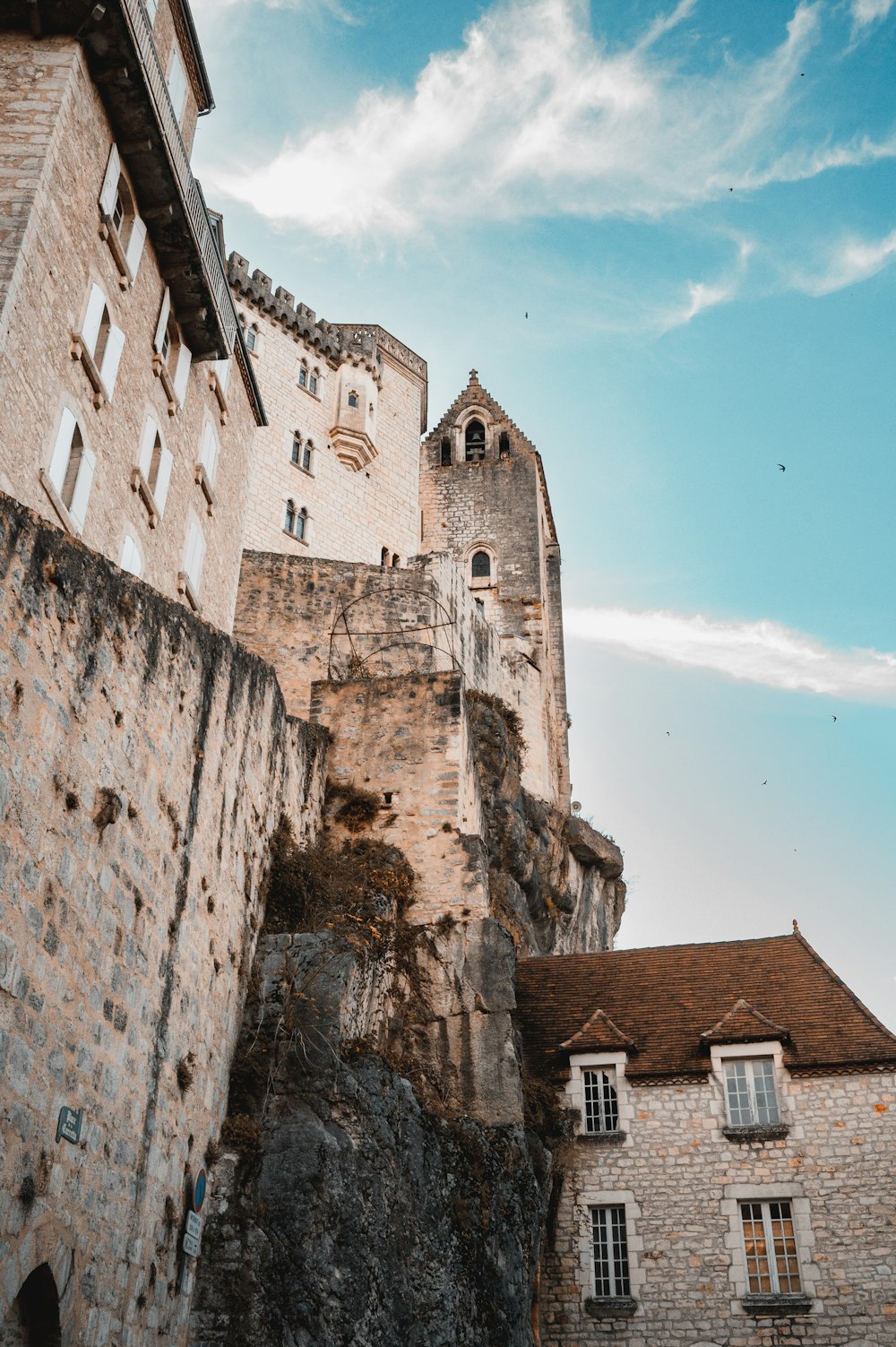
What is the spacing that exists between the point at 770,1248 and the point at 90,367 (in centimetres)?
1316

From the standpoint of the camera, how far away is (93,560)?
853 cm

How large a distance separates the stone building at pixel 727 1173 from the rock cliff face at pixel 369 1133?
1174 mm

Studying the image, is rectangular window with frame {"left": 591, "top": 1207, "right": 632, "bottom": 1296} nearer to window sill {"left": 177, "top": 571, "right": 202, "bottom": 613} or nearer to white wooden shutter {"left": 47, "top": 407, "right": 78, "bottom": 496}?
window sill {"left": 177, "top": 571, "right": 202, "bottom": 613}

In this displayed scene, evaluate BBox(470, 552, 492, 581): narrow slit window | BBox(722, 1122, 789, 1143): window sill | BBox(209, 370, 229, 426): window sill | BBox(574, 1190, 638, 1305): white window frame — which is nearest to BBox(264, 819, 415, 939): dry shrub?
BBox(574, 1190, 638, 1305): white window frame

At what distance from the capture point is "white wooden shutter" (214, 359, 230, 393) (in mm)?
18714

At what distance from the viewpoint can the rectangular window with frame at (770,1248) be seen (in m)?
15.1

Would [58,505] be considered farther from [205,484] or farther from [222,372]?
[222,372]

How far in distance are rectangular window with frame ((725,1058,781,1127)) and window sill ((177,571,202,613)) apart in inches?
380

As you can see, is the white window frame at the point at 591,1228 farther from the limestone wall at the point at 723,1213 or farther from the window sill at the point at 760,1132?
the window sill at the point at 760,1132

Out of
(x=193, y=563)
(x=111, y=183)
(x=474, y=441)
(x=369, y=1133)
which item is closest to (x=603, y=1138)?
(x=369, y=1133)

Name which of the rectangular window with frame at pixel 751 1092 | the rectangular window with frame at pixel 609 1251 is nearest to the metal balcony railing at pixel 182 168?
the rectangular window with frame at pixel 751 1092

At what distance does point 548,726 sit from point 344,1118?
23.1 meters

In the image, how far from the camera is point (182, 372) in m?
17.1

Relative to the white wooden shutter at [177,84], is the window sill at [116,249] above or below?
below
